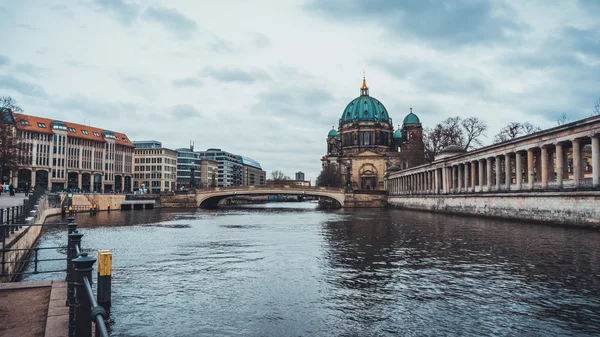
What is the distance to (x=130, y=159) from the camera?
127438 mm

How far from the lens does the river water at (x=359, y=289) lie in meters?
10.5


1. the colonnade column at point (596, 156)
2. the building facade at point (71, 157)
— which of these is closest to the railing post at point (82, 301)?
the colonnade column at point (596, 156)

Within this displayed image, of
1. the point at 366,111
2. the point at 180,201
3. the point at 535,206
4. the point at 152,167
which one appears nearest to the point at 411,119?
the point at 366,111

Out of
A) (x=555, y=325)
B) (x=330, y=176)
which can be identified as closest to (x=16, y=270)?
(x=555, y=325)

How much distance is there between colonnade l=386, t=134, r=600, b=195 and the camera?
35656 millimetres

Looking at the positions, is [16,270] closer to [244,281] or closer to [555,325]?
[244,281]

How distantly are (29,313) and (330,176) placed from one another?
135 meters

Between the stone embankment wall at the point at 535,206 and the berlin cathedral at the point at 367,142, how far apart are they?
77.8 meters

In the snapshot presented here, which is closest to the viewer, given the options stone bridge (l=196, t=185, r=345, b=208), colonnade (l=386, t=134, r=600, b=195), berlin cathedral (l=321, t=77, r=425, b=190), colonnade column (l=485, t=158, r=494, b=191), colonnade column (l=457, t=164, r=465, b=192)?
colonnade (l=386, t=134, r=600, b=195)

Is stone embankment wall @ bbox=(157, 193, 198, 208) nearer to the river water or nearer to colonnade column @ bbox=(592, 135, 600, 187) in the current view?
the river water

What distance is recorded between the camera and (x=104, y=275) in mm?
10133

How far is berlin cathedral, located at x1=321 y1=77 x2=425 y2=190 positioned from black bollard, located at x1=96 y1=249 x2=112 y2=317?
12443 centimetres

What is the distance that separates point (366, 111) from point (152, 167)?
70591 millimetres

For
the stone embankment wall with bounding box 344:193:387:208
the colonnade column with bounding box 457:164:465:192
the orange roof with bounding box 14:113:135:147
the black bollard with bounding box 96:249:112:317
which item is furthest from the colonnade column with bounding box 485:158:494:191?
the orange roof with bounding box 14:113:135:147
